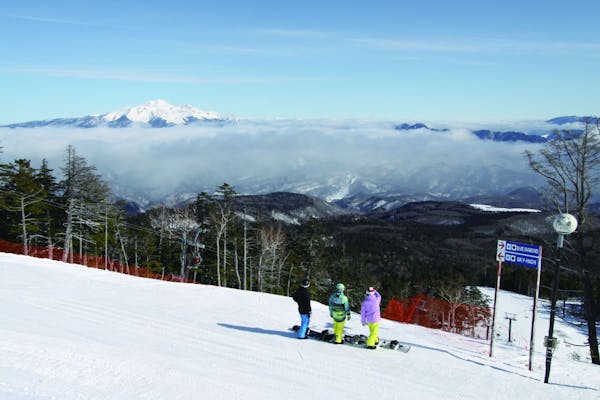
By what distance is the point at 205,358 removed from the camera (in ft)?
35.4

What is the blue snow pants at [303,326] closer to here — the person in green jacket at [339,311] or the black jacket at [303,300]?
the black jacket at [303,300]

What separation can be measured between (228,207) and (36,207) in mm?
16181

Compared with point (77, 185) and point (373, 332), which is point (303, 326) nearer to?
point (373, 332)

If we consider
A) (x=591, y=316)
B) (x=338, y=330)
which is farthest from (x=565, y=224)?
(x=591, y=316)

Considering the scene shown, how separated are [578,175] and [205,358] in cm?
1750

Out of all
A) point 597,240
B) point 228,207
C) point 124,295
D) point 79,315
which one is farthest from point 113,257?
point 597,240

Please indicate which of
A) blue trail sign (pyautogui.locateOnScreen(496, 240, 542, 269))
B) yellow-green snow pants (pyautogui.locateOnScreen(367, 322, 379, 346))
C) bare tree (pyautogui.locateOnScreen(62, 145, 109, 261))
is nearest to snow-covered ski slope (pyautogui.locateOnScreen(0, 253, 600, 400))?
yellow-green snow pants (pyautogui.locateOnScreen(367, 322, 379, 346))

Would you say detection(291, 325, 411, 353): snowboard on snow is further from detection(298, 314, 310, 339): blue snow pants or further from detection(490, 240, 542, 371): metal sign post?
detection(490, 240, 542, 371): metal sign post

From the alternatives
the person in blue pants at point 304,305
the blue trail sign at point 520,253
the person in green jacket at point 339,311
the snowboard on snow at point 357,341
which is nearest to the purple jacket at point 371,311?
the person in green jacket at point 339,311

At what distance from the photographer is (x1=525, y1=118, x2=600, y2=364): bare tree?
19.9 metres

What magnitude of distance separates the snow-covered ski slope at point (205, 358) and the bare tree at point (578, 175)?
14.8 feet

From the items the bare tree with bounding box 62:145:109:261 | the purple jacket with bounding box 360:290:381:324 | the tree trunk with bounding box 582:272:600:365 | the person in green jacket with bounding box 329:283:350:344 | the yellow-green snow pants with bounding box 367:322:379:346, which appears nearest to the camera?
the purple jacket with bounding box 360:290:381:324

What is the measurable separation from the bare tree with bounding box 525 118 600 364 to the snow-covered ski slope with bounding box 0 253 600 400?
4.52 meters

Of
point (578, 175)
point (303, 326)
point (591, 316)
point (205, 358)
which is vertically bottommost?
point (591, 316)
